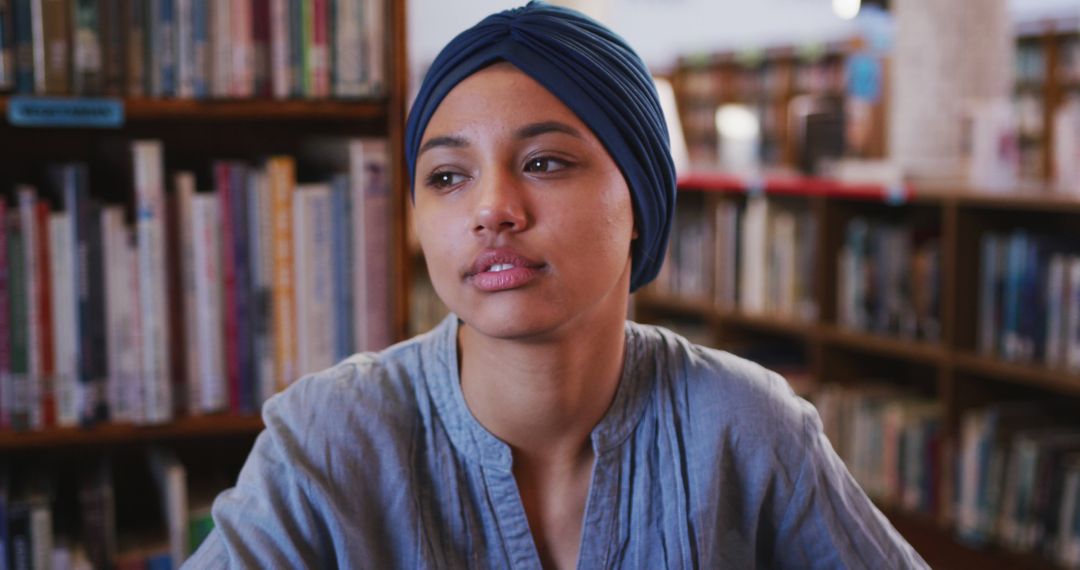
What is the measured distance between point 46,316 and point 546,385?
887 mm

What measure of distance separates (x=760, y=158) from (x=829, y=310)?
494cm

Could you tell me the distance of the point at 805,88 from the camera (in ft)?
28.1

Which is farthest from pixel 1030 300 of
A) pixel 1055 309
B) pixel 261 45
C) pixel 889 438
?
pixel 261 45

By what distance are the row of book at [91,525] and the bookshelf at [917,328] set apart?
2.03 metres

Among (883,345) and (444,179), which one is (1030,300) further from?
(444,179)

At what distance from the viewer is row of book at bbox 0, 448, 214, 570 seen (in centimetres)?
160

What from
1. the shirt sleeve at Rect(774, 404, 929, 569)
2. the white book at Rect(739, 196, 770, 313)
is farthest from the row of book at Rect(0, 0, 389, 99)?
the white book at Rect(739, 196, 770, 313)

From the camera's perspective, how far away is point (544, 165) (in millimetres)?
1076

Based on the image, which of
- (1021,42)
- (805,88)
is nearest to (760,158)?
(805,88)

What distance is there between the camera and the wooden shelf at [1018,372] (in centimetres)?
285

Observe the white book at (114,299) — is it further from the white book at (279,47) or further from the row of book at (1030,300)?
the row of book at (1030,300)

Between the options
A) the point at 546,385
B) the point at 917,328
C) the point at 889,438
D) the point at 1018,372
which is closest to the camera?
the point at 546,385

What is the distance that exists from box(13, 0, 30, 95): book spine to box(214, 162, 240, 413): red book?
29cm

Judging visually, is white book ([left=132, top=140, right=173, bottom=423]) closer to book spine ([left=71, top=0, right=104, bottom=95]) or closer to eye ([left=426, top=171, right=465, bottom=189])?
book spine ([left=71, top=0, right=104, bottom=95])
